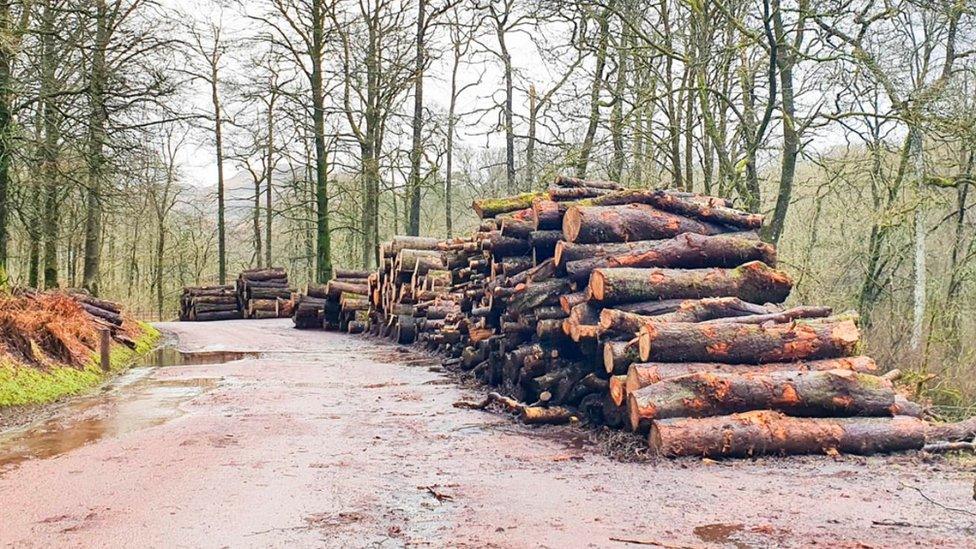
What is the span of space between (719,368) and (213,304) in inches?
1111

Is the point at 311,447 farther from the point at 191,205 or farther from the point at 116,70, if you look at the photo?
the point at 191,205

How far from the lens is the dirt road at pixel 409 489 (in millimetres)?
4008

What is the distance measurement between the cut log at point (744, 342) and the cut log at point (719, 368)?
6cm

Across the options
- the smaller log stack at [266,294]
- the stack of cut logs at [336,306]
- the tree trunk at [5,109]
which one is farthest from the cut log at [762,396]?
the smaller log stack at [266,294]

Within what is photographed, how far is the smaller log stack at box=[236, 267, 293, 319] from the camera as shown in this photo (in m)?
29.5

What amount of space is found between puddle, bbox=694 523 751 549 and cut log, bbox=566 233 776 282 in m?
4.31

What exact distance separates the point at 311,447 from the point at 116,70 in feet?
31.1

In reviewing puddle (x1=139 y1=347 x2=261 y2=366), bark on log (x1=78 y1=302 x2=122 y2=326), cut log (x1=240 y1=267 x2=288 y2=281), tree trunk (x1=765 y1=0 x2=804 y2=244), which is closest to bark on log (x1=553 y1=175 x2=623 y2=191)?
tree trunk (x1=765 y1=0 x2=804 y2=244)

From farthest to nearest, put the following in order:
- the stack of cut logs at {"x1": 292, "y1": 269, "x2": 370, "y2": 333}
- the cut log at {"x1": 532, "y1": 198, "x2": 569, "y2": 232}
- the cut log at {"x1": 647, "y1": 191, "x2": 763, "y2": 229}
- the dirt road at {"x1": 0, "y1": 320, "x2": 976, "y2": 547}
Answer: the stack of cut logs at {"x1": 292, "y1": 269, "x2": 370, "y2": 333}, the cut log at {"x1": 532, "y1": 198, "x2": 569, "y2": 232}, the cut log at {"x1": 647, "y1": 191, "x2": 763, "y2": 229}, the dirt road at {"x1": 0, "y1": 320, "x2": 976, "y2": 547}

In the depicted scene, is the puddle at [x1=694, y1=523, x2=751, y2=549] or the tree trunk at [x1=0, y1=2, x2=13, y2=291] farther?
the tree trunk at [x1=0, y1=2, x2=13, y2=291]

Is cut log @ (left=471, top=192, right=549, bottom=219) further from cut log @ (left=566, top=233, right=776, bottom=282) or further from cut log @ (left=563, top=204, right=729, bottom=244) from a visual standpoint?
cut log @ (left=566, top=233, right=776, bottom=282)

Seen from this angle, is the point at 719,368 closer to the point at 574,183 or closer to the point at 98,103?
the point at 574,183

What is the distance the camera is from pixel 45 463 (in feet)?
18.8

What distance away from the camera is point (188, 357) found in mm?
14172
